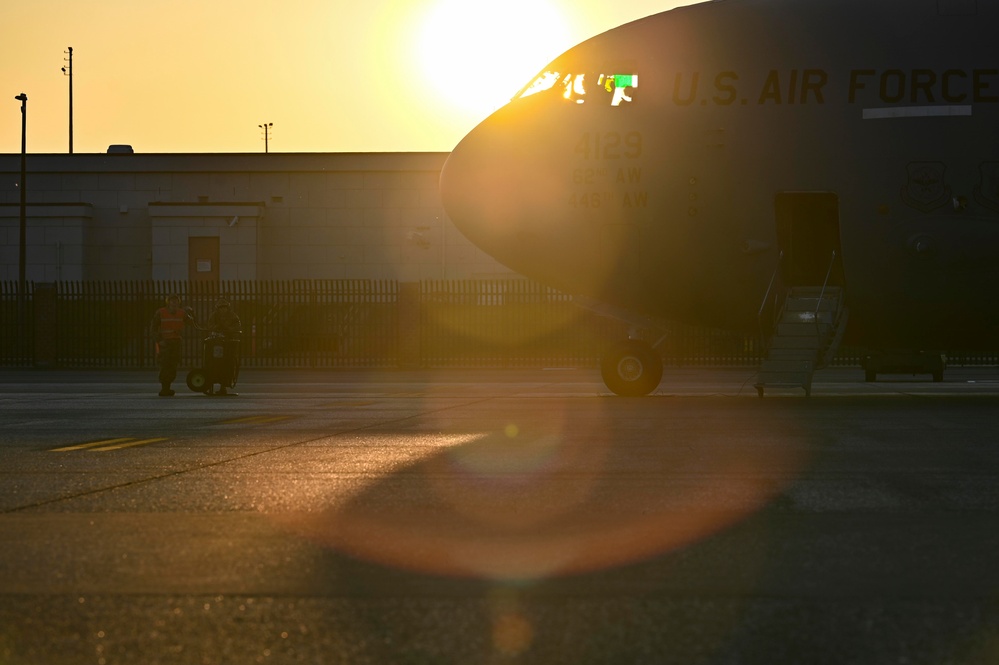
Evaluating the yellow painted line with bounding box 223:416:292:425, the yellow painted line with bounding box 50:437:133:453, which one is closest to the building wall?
the yellow painted line with bounding box 223:416:292:425

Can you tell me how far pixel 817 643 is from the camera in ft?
13.5

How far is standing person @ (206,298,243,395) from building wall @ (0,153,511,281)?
27.6 meters

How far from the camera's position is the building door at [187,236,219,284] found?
49.9 metres

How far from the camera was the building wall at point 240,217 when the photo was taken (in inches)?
1957

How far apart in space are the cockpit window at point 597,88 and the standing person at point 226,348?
7494mm

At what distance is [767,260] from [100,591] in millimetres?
13099

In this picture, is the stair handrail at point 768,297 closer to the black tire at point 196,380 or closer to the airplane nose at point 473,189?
the airplane nose at point 473,189

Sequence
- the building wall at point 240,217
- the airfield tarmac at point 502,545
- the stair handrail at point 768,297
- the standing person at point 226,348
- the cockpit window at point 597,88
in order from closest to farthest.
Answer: the airfield tarmac at point 502,545 < the stair handrail at point 768,297 < the cockpit window at point 597,88 < the standing person at point 226,348 < the building wall at point 240,217

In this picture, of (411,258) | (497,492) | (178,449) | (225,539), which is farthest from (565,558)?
(411,258)

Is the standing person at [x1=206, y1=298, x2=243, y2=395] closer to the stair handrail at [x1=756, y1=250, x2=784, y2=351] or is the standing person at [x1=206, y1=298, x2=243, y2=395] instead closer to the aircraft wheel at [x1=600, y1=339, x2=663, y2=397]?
the aircraft wheel at [x1=600, y1=339, x2=663, y2=397]

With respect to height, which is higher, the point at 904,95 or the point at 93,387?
the point at 904,95

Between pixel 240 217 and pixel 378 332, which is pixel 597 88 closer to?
pixel 378 332

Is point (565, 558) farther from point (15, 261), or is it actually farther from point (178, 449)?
point (15, 261)

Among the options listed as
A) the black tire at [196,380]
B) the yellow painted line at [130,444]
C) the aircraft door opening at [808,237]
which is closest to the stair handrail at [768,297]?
the aircraft door opening at [808,237]
